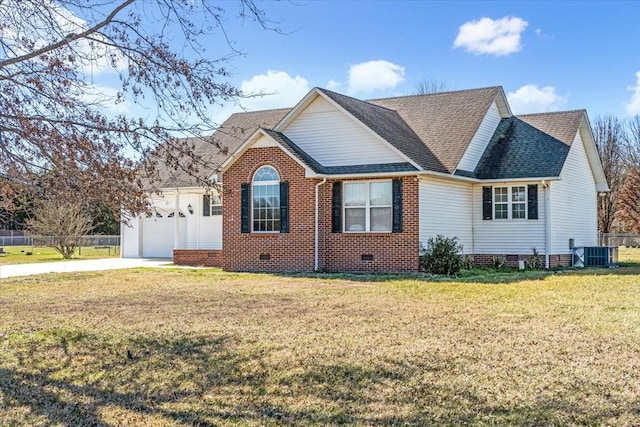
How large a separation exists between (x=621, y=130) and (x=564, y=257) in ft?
103

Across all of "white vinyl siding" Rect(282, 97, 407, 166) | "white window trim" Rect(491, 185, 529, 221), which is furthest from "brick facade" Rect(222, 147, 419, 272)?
"white window trim" Rect(491, 185, 529, 221)

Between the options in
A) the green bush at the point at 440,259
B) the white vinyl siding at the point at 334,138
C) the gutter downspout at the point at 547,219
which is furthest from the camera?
the gutter downspout at the point at 547,219

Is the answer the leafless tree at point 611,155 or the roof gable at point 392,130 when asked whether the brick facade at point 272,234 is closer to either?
the roof gable at point 392,130

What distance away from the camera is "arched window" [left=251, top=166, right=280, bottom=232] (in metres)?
19.9

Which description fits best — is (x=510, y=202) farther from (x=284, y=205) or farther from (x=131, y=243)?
(x=131, y=243)

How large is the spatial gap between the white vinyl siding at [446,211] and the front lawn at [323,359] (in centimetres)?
588

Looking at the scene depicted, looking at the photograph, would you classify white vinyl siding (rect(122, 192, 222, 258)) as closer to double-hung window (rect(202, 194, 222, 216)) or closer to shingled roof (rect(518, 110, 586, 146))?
double-hung window (rect(202, 194, 222, 216))

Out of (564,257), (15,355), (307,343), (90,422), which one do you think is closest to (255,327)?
(307,343)

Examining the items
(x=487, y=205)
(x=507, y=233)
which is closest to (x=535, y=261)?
(x=507, y=233)

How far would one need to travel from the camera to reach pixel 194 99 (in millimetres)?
8578

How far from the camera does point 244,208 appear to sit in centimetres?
2033

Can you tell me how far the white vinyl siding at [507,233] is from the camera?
21.0 metres

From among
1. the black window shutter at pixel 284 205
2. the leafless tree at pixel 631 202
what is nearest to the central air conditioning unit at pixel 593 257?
the black window shutter at pixel 284 205

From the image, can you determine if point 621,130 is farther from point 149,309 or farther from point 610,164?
point 149,309
